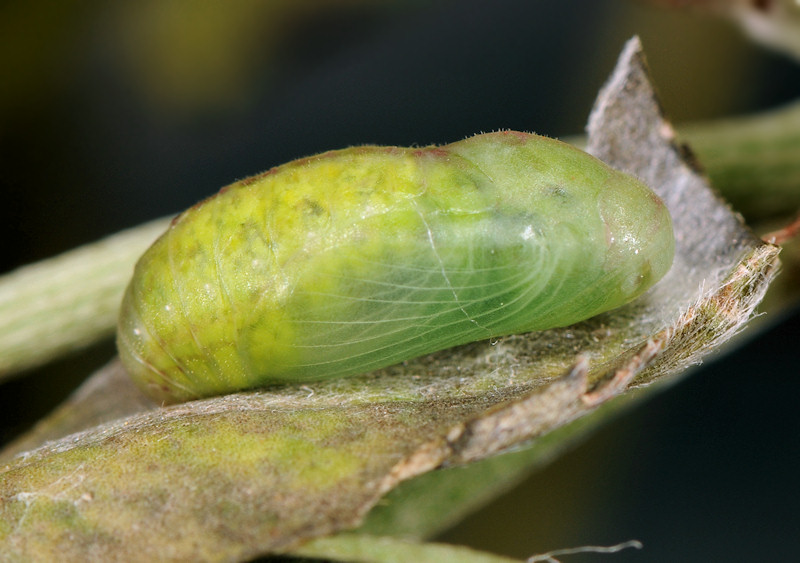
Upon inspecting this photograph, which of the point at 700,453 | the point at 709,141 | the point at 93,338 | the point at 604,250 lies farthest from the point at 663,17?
the point at 93,338

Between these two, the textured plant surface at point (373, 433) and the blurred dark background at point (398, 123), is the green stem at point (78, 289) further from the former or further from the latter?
the blurred dark background at point (398, 123)

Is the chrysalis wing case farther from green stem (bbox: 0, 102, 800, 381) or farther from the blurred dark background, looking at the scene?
the blurred dark background

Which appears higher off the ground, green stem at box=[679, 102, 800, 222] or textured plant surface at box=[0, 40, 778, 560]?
green stem at box=[679, 102, 800, 222]

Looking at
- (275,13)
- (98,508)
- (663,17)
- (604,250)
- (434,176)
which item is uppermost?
(275,13)

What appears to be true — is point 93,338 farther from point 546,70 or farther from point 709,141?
point 546,70

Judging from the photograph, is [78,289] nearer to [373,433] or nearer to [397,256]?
[397,256]

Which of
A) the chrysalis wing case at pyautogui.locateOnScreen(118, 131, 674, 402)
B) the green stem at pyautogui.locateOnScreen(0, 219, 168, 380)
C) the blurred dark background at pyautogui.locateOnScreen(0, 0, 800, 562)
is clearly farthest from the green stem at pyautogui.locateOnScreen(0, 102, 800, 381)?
the blurred dark background at pyautogui.locateOnScreen(0, 0, 800, 562)
